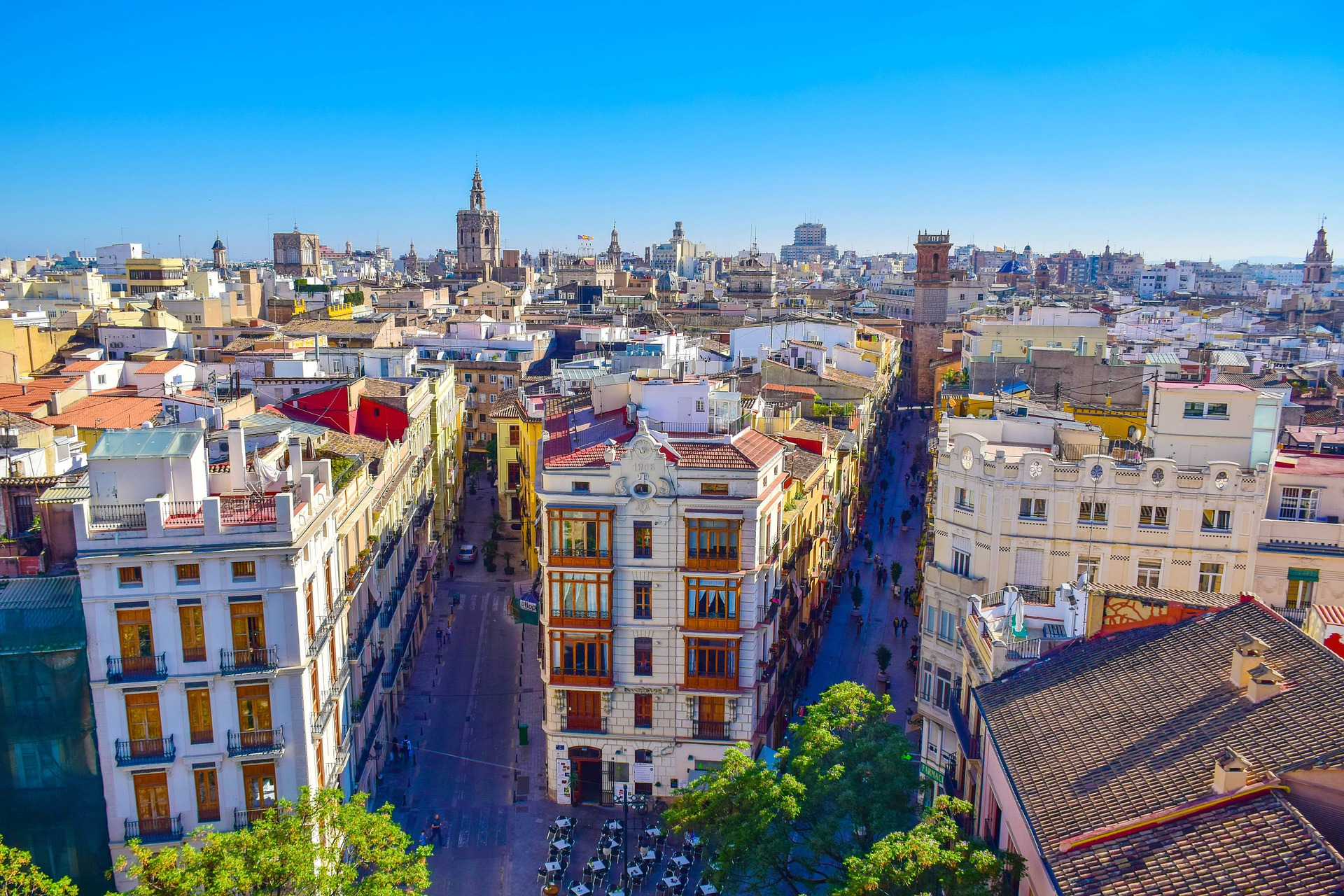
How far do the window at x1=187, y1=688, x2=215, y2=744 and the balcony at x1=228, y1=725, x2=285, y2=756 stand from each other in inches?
22.6

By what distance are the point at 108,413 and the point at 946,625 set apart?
41234mm

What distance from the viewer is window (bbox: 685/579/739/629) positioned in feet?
118

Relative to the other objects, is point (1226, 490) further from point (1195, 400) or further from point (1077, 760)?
point (1077, 760)

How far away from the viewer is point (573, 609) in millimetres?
36188

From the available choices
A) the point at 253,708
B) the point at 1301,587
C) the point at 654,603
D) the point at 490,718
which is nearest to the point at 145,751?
the point at 253,708

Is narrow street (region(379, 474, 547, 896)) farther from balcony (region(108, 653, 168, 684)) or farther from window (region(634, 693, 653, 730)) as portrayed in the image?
balcony (region(108, 653, 168, 684))

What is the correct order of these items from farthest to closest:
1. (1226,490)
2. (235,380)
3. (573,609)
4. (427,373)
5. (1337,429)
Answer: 1. (427,373)
2. (235,380)
3. (1337,429)
4. (573,609)
5. (1226,490)

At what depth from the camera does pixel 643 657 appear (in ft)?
120

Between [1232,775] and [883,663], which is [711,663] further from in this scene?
[1232,775]

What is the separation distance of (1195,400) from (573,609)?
23.4 metres

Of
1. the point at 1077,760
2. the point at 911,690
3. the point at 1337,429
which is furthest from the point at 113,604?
the point at 1337,429

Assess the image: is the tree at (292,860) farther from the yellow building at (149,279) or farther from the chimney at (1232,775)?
the yellow building at (149,279)

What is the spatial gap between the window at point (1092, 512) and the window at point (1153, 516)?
1.16m

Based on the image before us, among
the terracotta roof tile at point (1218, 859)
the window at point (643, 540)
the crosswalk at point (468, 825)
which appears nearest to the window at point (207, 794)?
the crosswalk at point (468, 825)
